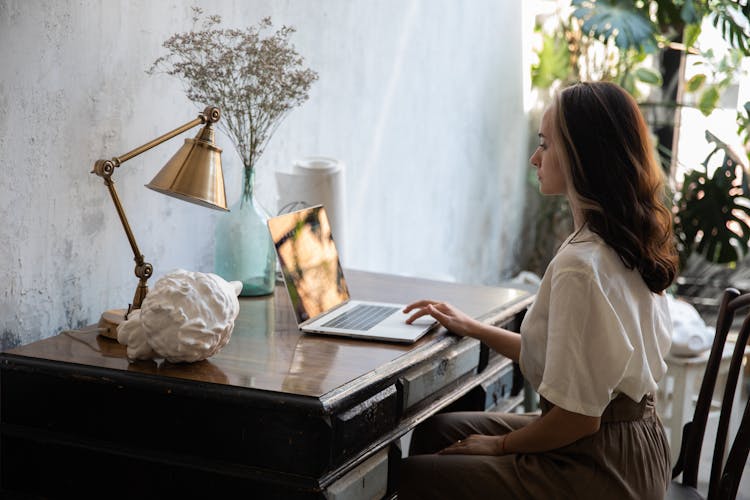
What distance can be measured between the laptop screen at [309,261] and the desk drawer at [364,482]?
370mm

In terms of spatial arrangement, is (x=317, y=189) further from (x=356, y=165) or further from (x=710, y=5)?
(x=710, y=5)

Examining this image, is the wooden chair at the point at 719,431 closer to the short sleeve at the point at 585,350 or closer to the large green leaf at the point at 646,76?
the short sleeve at the point at 585,350

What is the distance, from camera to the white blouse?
1.50 meters

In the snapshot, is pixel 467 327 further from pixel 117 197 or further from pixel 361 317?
pixel 117 197

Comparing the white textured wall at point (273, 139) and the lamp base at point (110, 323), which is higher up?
the white textured wall at point (273, 139)

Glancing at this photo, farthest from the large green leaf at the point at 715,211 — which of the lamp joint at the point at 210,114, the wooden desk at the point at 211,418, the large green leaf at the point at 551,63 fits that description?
the lamp joint at the point at 210,114

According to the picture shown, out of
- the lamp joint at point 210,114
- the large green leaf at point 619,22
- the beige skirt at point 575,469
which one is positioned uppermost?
the large green leaf at point 619,22

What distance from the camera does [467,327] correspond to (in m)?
1.77

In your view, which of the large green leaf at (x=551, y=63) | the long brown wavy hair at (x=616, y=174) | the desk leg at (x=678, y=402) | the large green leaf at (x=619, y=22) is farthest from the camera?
the large green leaf at (x=551, y=63)

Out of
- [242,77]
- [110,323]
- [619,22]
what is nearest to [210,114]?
[242,77]

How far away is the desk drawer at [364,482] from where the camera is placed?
1340 millimetres

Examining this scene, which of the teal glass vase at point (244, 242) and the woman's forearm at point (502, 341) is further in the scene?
the teal glass vase at point (244, 242)

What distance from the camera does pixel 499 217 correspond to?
170 inches

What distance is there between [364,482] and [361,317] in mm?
475
